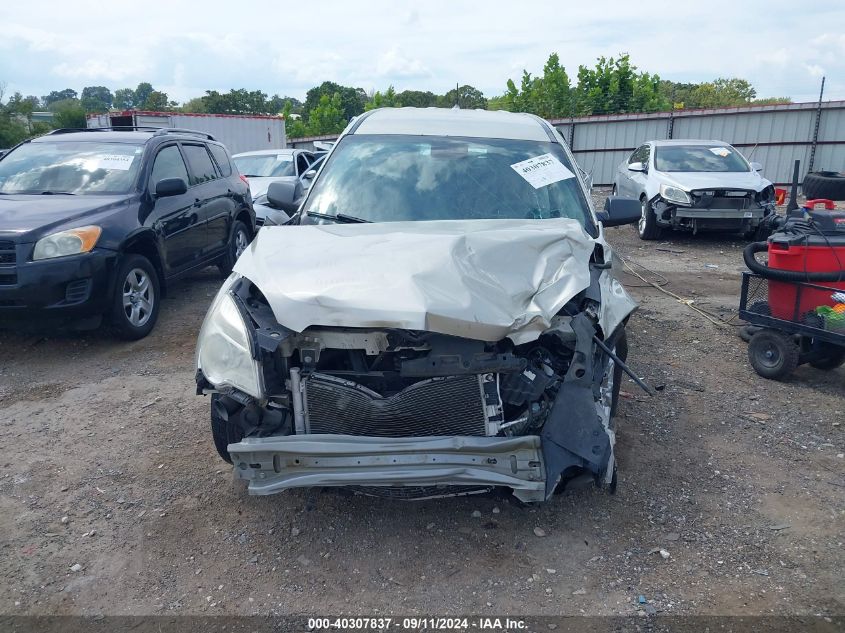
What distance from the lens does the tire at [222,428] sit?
3.12 metres

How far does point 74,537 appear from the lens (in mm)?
3195

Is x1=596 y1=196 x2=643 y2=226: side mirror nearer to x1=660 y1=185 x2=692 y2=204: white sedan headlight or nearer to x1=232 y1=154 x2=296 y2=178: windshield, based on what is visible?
x1=660 y1=185 x2=692 y2=204: white sedan headlight

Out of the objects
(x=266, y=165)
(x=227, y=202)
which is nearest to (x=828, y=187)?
(x=227, y=202)

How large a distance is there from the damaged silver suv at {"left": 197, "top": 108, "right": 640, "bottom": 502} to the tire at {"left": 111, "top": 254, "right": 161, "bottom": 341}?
2788 millimetres

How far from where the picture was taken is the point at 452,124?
488 cm

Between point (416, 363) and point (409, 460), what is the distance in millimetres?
418

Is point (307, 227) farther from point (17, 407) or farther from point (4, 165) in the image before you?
point (4, 165)

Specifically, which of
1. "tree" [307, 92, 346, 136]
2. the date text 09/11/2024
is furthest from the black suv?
"tree" [307, 92, 346, 136]

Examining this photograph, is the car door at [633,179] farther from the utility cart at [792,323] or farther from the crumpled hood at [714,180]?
the utility cart at [792,323]

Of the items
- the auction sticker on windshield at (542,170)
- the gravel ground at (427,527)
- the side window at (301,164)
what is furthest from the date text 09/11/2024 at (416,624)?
the side window at (301,164)

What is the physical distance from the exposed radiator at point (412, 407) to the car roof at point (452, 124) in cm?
241

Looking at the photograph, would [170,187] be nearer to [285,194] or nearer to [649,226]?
[285,194]

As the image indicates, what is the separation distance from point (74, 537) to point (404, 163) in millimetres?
2919

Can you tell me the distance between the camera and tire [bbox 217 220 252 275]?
Answer: 8039 mm
